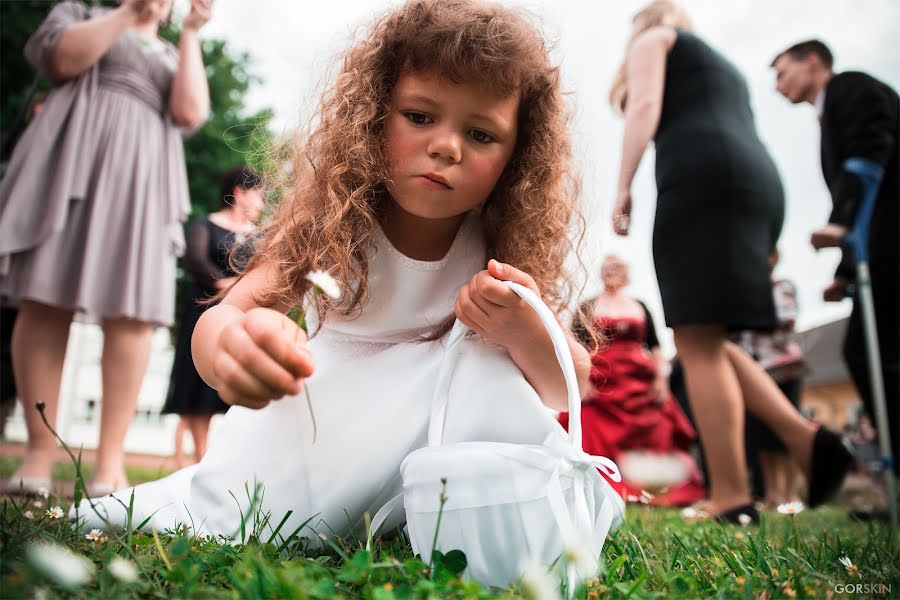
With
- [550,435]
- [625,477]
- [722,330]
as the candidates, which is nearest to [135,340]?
[550,435]

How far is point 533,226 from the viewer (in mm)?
1716

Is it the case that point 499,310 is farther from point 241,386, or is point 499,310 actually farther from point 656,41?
point 656,41

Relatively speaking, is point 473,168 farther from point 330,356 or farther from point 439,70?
point 330,356

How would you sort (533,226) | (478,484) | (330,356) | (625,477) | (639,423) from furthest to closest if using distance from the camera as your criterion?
1. (639,423)
2. (625,477)
3. (533,226)
4. (330,356)
5. (478,484)

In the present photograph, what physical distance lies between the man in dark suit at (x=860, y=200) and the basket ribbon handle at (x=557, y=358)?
2.41m

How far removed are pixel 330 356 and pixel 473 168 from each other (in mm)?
559

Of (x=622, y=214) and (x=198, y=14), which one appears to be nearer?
(x=198, y=14)

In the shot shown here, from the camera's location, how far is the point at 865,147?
3094 mm

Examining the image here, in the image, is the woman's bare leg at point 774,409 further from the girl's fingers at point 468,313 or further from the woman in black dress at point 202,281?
the woman in black dress at point 202,281

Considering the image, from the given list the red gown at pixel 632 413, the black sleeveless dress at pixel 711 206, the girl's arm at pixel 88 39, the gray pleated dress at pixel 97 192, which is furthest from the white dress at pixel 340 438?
the red gown at pixel 632 413

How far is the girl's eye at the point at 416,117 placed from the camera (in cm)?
151

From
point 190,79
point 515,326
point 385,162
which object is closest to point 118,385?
point 190,79

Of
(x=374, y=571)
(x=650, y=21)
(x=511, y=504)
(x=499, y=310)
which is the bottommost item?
(x=374, y=571)

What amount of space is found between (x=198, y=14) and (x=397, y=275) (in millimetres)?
1454
